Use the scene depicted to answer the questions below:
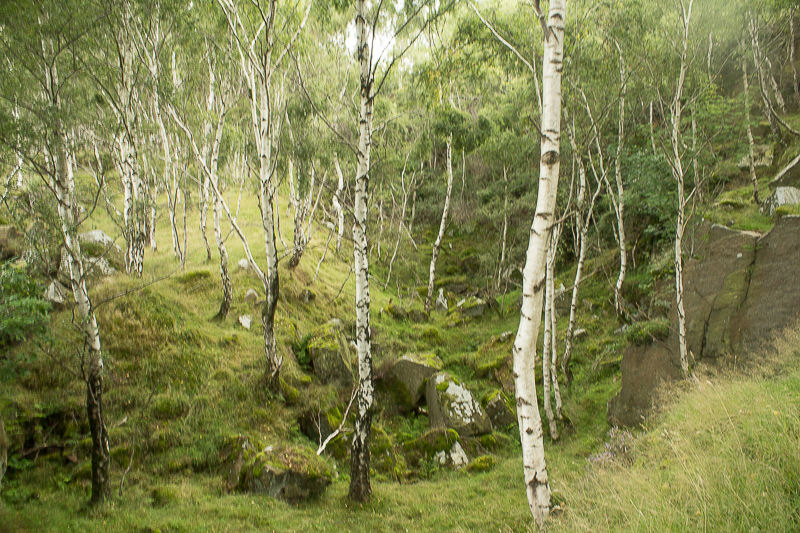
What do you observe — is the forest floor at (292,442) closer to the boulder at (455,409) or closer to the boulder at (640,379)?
the boulder at (455,409)

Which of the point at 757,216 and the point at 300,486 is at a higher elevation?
the point at 757,216

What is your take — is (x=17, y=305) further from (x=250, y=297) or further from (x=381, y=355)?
(x=381, y=355)

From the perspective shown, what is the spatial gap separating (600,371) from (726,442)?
1017 cm

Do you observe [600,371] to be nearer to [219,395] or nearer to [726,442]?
[726,442]

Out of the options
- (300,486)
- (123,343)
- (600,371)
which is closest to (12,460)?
(123,343)

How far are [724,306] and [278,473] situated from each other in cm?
1064

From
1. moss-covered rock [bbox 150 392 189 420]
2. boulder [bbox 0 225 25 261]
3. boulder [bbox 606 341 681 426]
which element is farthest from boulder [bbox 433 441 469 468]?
boulder [bbox 0 225 25 261]

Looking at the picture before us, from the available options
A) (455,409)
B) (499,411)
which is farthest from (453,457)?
(499,411)

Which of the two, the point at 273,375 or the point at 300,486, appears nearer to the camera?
the point at 300,486

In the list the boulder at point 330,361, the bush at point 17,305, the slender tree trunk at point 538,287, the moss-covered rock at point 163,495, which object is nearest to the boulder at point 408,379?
the boulder at point 330,361

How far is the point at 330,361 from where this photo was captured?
1261cm

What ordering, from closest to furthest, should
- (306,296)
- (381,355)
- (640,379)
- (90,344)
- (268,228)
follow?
(90,344) < (268,228) < (640,379) < (381,355) < (306,296)

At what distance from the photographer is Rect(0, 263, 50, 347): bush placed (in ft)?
23.1

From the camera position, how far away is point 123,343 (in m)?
10.2
